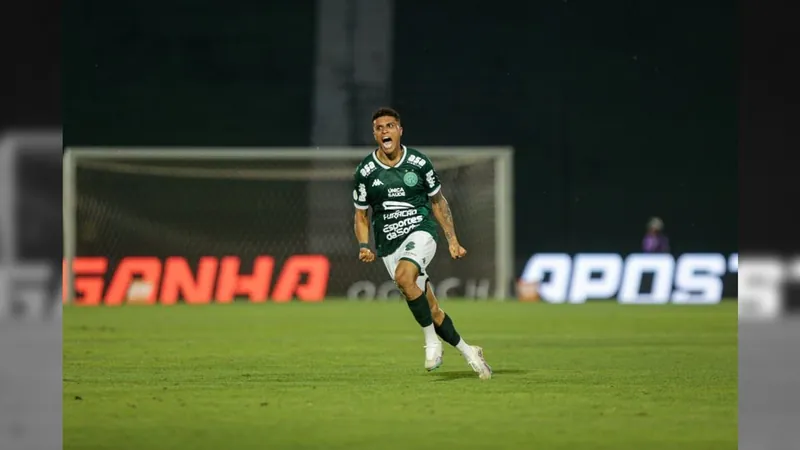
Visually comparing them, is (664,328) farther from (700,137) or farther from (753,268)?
(700,137)

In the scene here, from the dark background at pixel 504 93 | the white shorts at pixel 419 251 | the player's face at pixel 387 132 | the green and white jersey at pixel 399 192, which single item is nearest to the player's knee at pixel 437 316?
the white shorts at pixel 419 251

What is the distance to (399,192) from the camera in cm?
871

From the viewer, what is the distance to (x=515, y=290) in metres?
21.8

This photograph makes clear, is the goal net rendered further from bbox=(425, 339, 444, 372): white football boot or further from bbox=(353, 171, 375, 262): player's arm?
bbox=(425, 339, 444, 372): white football boot

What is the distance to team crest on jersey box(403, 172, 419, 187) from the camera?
8.68m

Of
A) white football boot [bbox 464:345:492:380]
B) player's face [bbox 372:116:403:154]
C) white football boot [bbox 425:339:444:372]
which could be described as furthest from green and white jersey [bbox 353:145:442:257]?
white football boot [bbox 464:345:492:380]

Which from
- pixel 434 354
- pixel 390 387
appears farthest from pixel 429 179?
pixel 390 387

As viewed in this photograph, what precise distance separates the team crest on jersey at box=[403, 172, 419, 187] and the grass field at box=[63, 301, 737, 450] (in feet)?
4.29

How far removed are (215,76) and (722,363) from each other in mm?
14603

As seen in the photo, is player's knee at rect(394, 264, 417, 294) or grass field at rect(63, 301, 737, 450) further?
player's knee at rect(394, 264, 417, 294)

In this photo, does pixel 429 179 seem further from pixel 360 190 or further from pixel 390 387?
pixel 390 387

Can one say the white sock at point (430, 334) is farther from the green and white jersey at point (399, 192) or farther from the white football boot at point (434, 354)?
the green and white jersey at point (399, 192)

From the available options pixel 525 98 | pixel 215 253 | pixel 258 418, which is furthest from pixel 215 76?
pixel 258 418

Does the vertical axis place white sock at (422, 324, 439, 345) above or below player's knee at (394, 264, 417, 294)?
below
